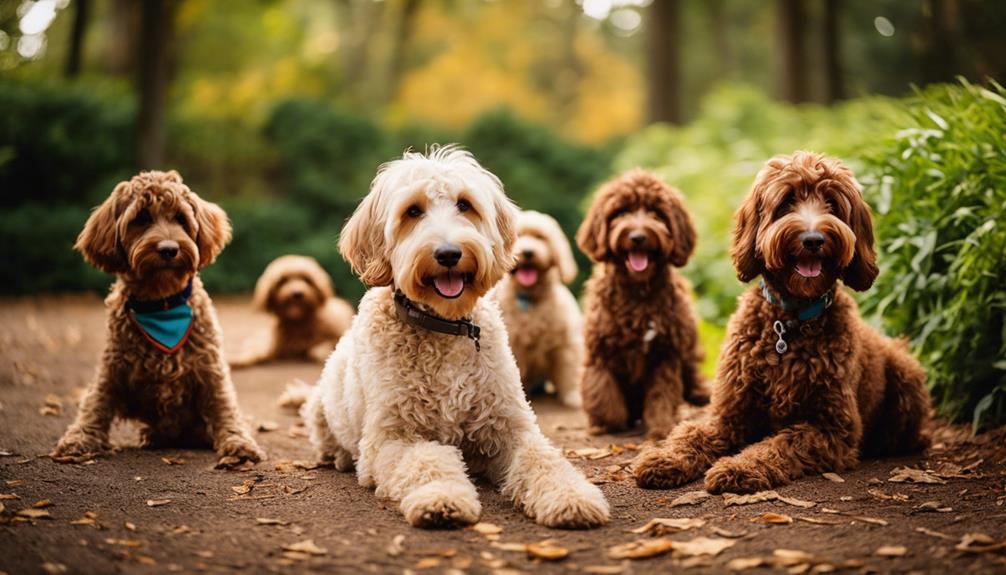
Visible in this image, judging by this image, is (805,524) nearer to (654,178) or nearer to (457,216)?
(457,216)

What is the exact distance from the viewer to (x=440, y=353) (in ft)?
14.0

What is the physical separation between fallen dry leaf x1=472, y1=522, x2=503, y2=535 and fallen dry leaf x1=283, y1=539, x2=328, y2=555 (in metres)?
0.68

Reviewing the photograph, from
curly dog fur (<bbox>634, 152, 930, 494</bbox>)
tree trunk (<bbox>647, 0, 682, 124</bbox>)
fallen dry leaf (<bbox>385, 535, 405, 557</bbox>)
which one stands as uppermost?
tree trunk (<bbox>647, 0, 682, 124</bbox>)

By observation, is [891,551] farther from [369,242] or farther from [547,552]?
[369,242]

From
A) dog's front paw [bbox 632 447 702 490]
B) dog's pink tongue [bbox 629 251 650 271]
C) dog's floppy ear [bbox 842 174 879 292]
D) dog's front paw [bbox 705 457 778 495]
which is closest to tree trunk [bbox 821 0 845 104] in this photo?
dog's pink tongue [bbox 629 251 650 271]

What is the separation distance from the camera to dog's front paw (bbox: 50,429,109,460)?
16.5ft

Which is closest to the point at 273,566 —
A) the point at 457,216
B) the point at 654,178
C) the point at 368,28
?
the point at 457,216

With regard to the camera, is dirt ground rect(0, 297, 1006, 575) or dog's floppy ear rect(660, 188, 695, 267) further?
dog's floppy ear rect(660, 188, 695, 267)

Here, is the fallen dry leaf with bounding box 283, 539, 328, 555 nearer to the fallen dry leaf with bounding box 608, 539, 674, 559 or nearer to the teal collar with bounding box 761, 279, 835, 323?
the fallen dry leaf with bounding box 608, 539, 674, 559

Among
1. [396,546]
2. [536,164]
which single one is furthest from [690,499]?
[536,164]

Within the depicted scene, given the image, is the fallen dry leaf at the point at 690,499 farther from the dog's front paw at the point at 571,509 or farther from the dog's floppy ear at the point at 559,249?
the dog's floppy ear at the point at 559,249

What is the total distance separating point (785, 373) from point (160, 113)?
41.3ft

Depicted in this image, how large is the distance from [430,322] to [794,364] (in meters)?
1.98

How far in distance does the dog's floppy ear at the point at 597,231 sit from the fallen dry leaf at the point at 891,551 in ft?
9.68
